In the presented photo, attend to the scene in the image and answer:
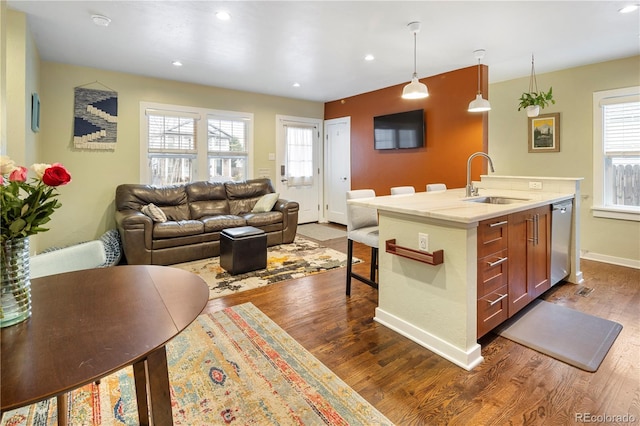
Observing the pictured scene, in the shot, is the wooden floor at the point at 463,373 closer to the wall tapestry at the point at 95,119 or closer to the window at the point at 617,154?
the window at the point at 617,154

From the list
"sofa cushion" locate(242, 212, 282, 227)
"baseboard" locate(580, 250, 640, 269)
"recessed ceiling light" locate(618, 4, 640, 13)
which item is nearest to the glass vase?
"sofa cushion" locate(242, 212, 282, 227)

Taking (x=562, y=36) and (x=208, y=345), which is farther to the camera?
(x=562, y=36)

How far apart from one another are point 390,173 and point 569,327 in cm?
363

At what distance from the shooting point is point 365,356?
7.01 feet

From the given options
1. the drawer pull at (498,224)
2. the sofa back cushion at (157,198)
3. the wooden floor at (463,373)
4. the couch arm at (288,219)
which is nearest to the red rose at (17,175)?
the wooden floor at (463,373)

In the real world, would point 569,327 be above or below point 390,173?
below

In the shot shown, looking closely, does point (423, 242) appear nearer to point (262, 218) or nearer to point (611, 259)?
point (262, 218)

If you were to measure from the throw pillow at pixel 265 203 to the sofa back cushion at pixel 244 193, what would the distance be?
0.63 ft

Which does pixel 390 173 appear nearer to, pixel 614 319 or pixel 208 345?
pixel 614 319

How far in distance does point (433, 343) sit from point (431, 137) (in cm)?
351

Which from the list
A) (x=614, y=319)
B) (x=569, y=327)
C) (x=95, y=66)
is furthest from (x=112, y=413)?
(x=95, y=66)

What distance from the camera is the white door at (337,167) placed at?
6624mm

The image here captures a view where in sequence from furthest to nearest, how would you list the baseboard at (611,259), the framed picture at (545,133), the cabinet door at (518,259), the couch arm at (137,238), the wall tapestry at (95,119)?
the framed picture at (545,133) < the wall tapestry at (95,119) < the baseboard at (611,259) < the couch arm at (137,238) < the cabinet door at (518,259)

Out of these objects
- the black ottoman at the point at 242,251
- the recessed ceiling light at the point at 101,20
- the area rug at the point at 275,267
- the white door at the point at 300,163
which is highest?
the recessed ceiling light at the point at 101,20
